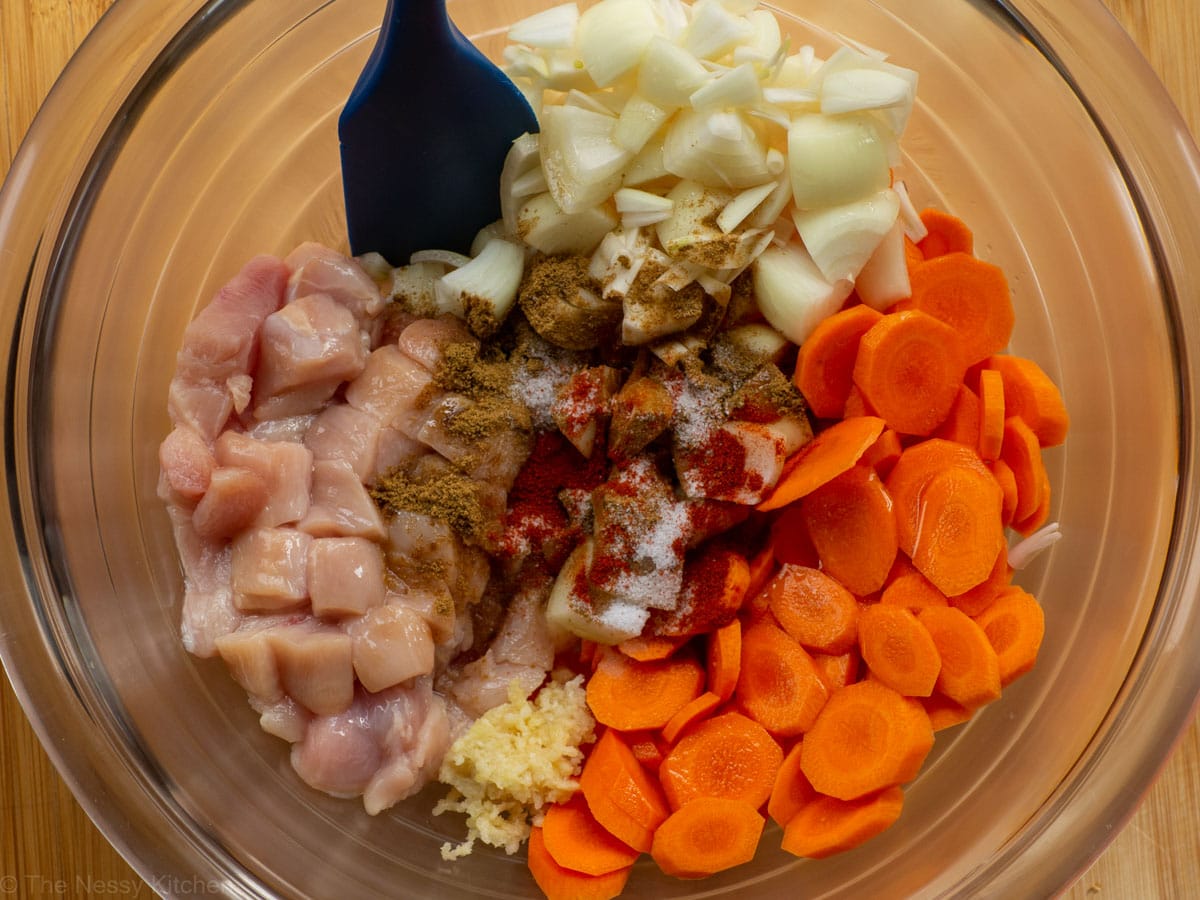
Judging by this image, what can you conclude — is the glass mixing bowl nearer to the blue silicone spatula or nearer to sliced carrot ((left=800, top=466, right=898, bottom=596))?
the blue silicone spatula

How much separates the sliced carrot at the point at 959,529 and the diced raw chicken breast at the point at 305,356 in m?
1.25

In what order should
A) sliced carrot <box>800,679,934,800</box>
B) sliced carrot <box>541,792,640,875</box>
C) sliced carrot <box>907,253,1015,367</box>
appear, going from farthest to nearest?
sliced carrot <box>907,253,1015,367</box>, sliced carrot <box>541,792,640,875</box>, sliced carrot <box>800,679,934,800</box>

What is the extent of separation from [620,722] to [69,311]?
1512 millimetres

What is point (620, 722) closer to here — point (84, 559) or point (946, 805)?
point (946, 805)

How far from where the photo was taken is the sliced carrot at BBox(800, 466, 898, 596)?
173cm

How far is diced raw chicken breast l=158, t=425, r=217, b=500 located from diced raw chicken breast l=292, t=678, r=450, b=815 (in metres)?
0.54

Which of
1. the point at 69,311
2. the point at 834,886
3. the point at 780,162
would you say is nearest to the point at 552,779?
the point at 834,886

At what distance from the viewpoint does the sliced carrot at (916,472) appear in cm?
173

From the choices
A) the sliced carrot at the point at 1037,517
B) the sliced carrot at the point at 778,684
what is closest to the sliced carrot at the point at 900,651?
the sliced carrot at the point at 778,684

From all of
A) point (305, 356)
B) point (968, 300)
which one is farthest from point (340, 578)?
point (968, 300)

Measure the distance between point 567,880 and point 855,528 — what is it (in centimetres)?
94

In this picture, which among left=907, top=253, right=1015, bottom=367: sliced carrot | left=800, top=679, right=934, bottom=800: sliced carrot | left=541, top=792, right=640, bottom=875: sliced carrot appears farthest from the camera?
left=907, top=253, right=1015, bottom=367: sliced carrot

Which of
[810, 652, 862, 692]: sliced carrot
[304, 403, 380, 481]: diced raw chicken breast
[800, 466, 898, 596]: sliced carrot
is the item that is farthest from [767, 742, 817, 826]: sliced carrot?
[304, 403, 380, 481]: diced raw chicken breast

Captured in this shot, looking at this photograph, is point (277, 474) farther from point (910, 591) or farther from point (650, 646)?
point (910, 591)
